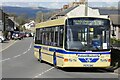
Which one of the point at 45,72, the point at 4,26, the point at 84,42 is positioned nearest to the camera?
the point at 45,72

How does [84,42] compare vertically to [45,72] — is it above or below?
above

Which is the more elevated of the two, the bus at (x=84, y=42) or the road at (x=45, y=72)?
the bus at (x=84, y=42)

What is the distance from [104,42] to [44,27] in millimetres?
6226

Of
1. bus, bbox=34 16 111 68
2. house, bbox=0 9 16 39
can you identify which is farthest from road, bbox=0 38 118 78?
house, bbox=0 9 16 39

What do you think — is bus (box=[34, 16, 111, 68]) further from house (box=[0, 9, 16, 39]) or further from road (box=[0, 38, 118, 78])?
house (box=[0, 9, 16, 39])

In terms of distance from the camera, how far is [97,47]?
63.7 feet

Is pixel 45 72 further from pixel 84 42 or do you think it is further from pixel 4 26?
pixel 4 26

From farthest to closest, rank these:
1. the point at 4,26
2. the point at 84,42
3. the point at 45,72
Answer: the point at 4,26, the point at 84,42, the point at 45,72

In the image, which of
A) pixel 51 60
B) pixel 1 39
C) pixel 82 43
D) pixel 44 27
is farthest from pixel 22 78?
pixel 1 39

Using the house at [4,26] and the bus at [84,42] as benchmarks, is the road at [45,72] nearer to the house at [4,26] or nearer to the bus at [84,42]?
the bus at [84,42]

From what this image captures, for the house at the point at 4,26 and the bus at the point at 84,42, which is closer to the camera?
the bus at the point at 84,42

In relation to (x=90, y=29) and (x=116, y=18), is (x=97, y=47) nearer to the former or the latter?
(x=90, y=29)

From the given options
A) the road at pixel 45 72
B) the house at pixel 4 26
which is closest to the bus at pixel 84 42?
the road at pixel 45 72

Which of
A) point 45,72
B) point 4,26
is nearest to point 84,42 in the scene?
point 45,72
